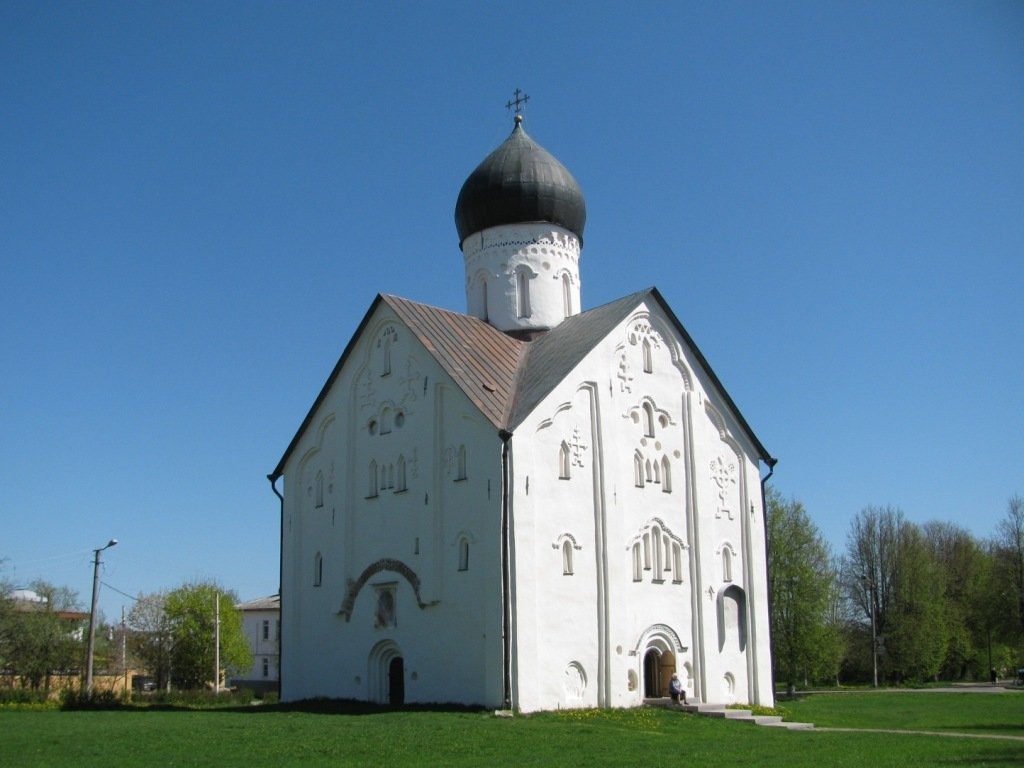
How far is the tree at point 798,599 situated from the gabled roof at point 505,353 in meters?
10.8

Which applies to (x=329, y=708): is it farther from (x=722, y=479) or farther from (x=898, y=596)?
(x=898, y=596)

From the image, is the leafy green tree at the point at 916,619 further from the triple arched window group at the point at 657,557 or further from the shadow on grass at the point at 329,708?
the shadow on grass at the point at 329,708

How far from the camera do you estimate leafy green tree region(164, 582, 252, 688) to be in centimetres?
4519

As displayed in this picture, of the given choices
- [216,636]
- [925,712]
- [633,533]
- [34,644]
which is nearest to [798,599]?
[925,712]

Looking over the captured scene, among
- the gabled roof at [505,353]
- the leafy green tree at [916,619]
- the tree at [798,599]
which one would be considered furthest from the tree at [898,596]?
the gabled roof at [505,353]

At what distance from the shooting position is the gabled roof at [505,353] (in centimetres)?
2336

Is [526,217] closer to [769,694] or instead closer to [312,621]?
[312,621]

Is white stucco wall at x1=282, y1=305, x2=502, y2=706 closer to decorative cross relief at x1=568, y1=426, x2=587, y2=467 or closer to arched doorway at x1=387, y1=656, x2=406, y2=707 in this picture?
arched doorway at x1=387, y1=656, x2=406, y2=707

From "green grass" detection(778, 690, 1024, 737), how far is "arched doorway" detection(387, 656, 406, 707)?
8.65 meters

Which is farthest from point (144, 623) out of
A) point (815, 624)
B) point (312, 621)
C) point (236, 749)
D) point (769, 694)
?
→ point (236, 749)

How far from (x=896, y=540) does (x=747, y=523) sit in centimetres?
2717

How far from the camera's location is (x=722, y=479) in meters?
26.9

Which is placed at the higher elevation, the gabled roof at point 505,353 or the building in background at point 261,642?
the gabled roof at point 505,353

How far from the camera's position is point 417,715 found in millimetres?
19984
